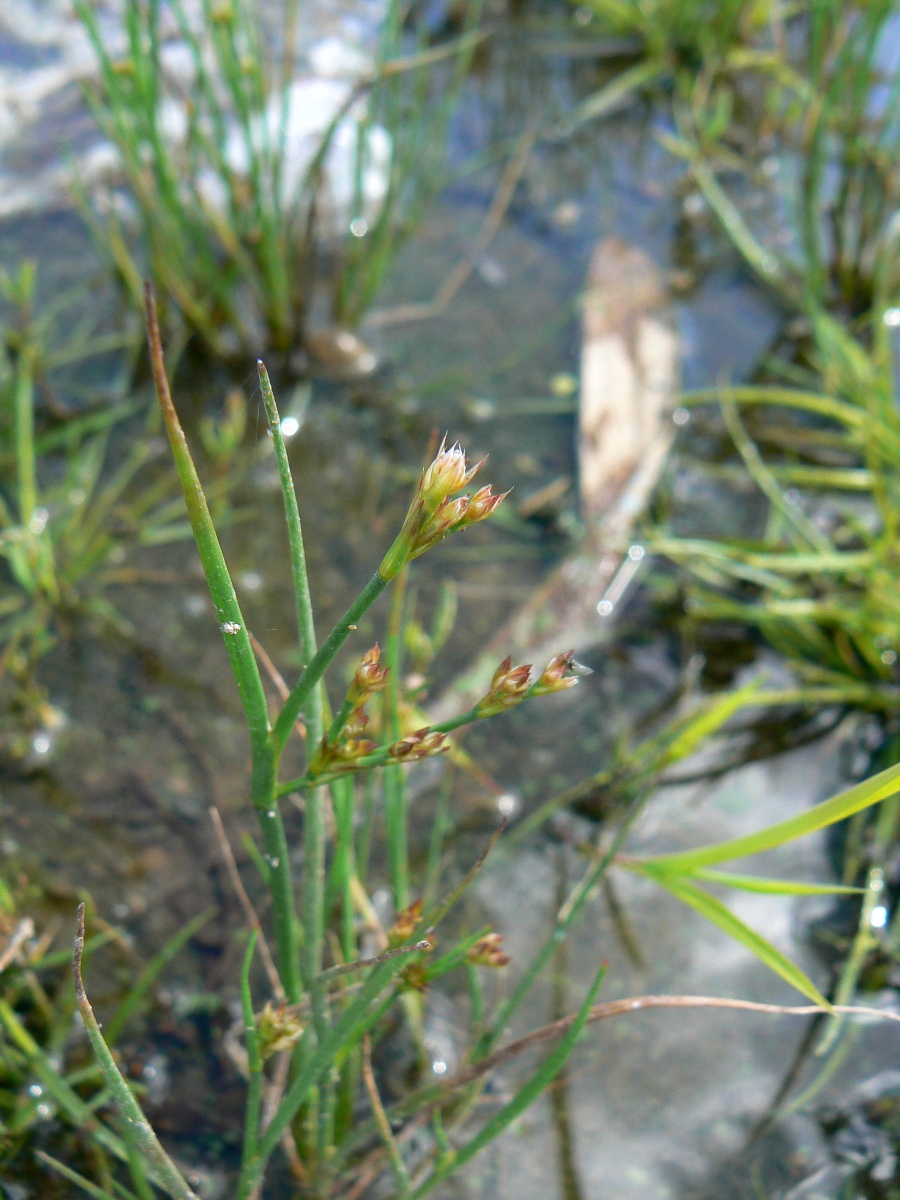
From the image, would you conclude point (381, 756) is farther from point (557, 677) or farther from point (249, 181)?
point (249, 181)

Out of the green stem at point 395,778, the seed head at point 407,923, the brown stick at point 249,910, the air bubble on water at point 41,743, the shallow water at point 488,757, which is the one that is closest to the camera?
the seed head at point 407,923

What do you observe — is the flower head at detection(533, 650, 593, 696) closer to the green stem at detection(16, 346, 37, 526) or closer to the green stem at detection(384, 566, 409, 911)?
the green stem at detection(384, 566, 409, 911)

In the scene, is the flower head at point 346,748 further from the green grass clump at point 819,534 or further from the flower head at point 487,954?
the green grass clump at point 819,534

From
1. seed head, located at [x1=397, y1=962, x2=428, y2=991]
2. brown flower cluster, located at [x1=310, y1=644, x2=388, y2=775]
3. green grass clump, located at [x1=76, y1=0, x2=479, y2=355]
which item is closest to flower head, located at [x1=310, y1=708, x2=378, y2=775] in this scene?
brown flower cluster, located at [x1=310, y1=644, x2=388, y2=775]

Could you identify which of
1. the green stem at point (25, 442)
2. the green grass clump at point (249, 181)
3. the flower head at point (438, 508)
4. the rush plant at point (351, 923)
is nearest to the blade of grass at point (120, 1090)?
the rush plant at point (351, 923)

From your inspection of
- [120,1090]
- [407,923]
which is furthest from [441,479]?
[120,1090]
